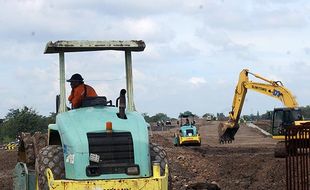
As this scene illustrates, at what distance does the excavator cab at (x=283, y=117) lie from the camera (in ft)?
97.3

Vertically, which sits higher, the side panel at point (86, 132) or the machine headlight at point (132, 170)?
the side panel at point (86, 132)

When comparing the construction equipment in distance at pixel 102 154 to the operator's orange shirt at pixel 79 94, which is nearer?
the construction equipment in distance at pixel 102 154

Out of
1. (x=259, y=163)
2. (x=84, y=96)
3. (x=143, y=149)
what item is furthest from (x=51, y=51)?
(x=259, y=163)

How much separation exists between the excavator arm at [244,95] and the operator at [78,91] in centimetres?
2308

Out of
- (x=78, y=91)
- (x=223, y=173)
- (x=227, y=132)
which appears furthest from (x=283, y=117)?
(x=78, y=91)

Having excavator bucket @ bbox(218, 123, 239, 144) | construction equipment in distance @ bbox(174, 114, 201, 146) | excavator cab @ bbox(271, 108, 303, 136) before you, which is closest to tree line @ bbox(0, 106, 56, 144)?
construction equipment in distance @ bbox(174, 114, 201, 146)

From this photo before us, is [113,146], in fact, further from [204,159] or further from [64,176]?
[204,159]

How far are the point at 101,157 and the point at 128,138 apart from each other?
0.45 meters

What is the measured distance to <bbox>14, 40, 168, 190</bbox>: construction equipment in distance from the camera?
8.26 m

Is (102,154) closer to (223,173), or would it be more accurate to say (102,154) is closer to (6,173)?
(223,173)

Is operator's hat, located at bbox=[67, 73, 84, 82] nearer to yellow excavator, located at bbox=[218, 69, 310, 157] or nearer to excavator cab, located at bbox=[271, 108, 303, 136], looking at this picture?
yellow excavator, located at bbox=[218, 69, 310, 157]

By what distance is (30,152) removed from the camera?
34.3 feet

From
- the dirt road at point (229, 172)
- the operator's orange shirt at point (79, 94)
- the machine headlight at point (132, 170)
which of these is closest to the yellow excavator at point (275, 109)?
the dirt road at point (229, 172)

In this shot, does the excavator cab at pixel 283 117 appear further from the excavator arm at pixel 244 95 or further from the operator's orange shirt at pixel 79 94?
the operator's orange shirt at pixel 79 94
